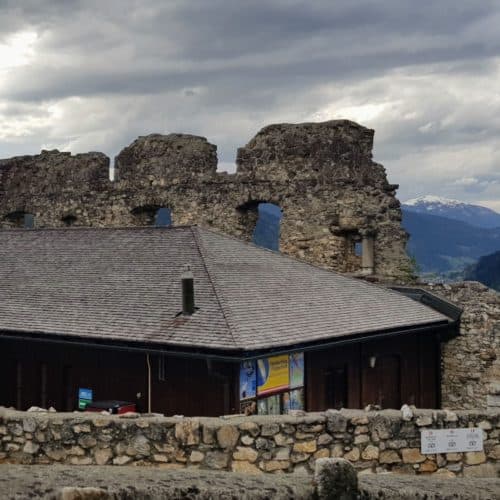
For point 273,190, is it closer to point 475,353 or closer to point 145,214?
point 145,214

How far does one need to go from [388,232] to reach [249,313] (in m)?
8.47

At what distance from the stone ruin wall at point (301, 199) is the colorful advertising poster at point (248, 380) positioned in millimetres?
6560

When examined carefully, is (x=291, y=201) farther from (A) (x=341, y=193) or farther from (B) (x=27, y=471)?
(B) (x=27, y=471)

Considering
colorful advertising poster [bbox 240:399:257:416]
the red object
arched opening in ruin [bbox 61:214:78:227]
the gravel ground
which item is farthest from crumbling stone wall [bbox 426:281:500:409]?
arched opening in ruin [bbox 61:214:78:227]

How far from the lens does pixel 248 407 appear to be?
11.6m

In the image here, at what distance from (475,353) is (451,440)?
28.6ft

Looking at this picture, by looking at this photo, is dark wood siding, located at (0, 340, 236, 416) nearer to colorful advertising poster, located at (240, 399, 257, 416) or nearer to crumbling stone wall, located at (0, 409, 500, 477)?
colorful advertising poster, located at (240, 399, 257, 416)

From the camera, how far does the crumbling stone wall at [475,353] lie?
16.1 m

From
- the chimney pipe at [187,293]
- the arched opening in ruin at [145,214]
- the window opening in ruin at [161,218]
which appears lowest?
the chimney pipe at [187,293]

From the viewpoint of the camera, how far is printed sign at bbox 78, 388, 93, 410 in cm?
1289

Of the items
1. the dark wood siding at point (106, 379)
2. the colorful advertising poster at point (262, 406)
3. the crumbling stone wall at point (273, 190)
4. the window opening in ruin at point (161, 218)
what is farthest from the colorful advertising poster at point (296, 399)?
the window opening in ruin at point (161, 218)

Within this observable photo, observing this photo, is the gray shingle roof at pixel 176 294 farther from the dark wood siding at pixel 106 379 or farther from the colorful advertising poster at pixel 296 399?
the colorful advertising poster at pixel 296 399

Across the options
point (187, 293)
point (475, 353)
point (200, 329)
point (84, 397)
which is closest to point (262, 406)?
point (200, 329)

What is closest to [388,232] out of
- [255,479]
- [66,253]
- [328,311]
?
[328,311]
